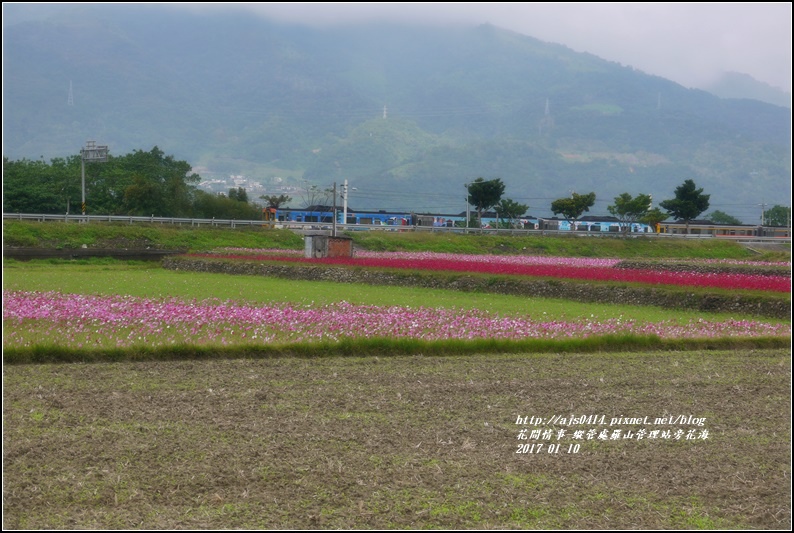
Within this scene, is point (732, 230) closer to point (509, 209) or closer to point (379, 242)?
point (509, 209)

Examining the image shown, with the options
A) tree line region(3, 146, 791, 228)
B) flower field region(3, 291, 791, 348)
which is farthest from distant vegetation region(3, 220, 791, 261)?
flower field region(3, 291, 791, 348)

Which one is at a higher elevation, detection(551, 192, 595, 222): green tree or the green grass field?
detection(551, 192, 595, 222): green tree

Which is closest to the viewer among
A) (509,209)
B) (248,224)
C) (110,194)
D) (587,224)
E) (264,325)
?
(264,325)

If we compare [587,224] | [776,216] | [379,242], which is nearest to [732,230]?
[587,224]

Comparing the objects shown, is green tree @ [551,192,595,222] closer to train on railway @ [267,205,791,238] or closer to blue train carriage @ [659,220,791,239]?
train on railway @ [267,205,791,238]

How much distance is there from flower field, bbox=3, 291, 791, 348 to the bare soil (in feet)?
6.15

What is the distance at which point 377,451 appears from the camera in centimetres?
819

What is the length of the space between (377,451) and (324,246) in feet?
109

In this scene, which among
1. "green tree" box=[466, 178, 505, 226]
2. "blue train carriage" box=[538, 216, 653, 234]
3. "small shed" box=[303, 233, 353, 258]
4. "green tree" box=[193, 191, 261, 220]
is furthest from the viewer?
"blue train carriage" box=[538, 216, 653, 234]

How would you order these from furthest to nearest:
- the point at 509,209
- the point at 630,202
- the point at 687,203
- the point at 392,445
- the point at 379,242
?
1. the point at 509,209
2. the point at 630,202
3. the point at 687,203
4. the point at 379,242
5. the point at 392,445

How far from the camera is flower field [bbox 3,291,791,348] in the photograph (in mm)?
14711

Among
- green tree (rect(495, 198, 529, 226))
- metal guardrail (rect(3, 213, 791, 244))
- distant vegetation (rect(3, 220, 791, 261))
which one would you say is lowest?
distant vegetation (rect(3, 220, 791, 261))

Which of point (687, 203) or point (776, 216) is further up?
point (687, 203)

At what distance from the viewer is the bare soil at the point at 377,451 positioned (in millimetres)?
6605
